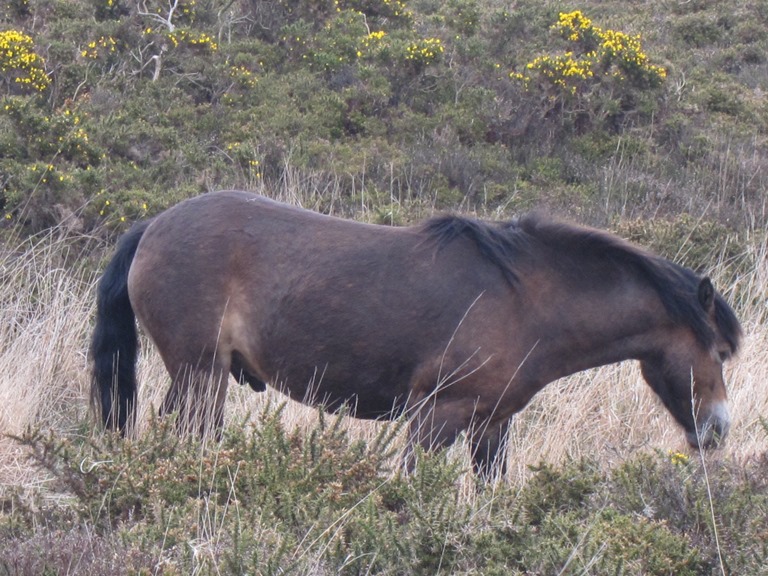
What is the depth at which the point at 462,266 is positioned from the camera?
4.93 metres

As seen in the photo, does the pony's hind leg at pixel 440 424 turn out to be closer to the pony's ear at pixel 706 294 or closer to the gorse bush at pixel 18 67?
the pony's ear at pixel 706 294

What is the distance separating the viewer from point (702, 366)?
485 cm

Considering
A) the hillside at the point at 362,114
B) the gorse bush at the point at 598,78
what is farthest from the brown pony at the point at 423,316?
the gorse bush at the point at 598,78

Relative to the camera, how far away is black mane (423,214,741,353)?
4.82 metres

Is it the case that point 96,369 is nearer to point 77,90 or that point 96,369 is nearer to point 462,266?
point 462,266

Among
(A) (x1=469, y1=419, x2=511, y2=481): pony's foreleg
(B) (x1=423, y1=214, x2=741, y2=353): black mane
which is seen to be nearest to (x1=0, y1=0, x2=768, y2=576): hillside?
(A) (x1=469, y1=419, x2=511, y2=481): pony's foreleg

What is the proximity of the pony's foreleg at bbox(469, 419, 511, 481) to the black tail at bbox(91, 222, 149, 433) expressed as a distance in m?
1.93

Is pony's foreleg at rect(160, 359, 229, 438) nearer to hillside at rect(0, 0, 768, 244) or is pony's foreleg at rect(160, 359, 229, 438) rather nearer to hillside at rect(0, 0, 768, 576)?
hillside at rect(0, 0, 768, 576)

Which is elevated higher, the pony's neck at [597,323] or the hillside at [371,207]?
the pony's neck at [597,323]

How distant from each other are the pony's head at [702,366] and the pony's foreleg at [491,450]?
0.88 m

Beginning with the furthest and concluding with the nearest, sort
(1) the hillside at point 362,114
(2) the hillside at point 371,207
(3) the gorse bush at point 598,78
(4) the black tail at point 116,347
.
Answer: (3) the gorse bush at point 598,78, (1) the hillside at point 362,114, (4) the black tail at point 116,347, (2) the hillside at point 371,207

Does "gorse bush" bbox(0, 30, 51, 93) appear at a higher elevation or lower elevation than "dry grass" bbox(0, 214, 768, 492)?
higher

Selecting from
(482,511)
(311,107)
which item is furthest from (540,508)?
(311,107)

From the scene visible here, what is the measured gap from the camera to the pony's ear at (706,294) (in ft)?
15.5
